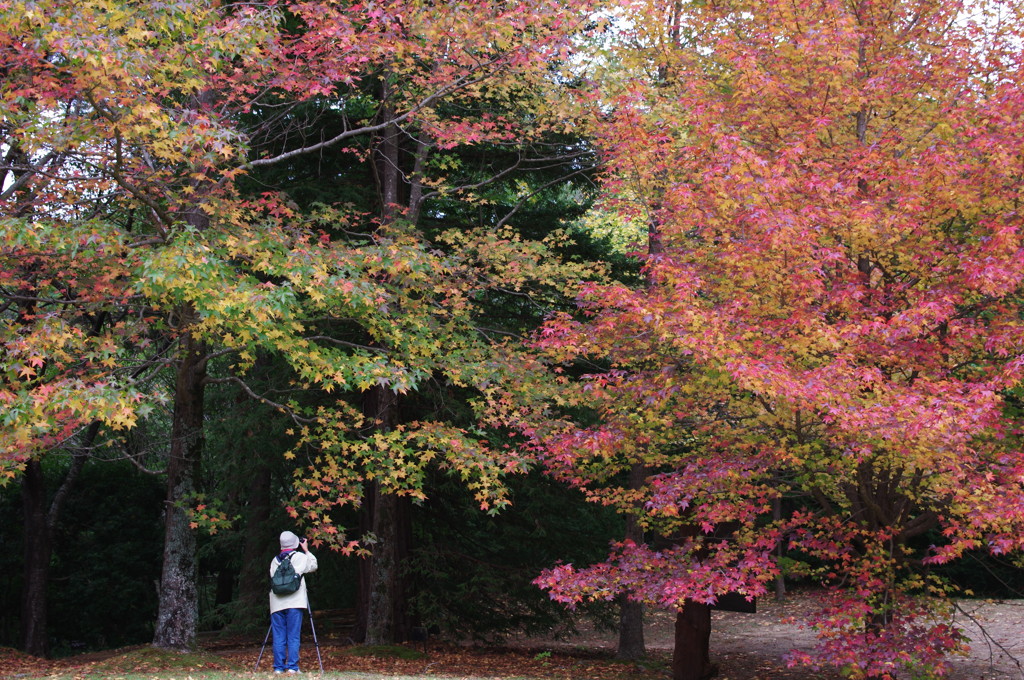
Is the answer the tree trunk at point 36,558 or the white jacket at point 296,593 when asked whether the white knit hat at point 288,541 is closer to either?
the white jacket at point 296,593

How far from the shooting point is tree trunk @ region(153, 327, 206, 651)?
37.9 ft

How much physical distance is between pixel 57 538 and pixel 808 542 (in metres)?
15.5

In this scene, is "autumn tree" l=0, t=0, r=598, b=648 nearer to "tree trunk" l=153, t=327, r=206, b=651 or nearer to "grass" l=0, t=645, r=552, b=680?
"tree trunk" l=153, t=327, r=206, b=651

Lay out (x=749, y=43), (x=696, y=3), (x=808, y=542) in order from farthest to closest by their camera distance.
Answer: (x=696, y=3) < (x=749, y=43) < (x=808, y=542)

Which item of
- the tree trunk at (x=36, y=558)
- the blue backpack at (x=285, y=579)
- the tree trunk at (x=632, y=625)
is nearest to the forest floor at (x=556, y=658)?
the tree trunk at (x=632, y=625)

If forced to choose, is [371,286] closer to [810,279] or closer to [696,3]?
[810,279]

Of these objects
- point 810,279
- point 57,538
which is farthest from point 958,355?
point 57,538

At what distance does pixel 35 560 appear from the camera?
52.4 feet

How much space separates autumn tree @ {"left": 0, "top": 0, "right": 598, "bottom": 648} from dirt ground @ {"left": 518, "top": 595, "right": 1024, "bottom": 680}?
6623mm

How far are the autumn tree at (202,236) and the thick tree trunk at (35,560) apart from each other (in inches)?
180

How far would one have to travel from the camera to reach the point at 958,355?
31.6 ft

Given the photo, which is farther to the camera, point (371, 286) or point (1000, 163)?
point (371, 286)

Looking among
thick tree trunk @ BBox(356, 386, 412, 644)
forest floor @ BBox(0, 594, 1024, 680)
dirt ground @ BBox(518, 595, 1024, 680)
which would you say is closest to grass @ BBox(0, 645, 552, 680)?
forest floor @ BBox(0, 594, 1024, 680)

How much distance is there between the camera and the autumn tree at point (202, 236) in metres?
8.63
